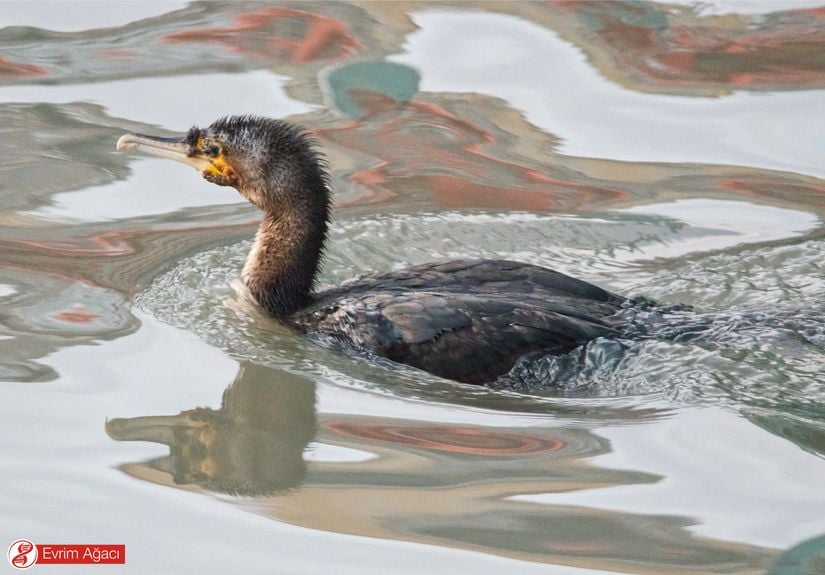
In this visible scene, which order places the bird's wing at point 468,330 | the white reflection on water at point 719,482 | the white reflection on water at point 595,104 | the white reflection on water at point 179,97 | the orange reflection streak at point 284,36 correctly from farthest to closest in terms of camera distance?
the orange reflection streak at point 284,36 < the white reflection on water at point 179,97 < the white reflection on water at point 595,104 < the bird's wing at point 468,330 < the white reflection on water at point 719,482

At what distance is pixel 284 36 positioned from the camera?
1105cm

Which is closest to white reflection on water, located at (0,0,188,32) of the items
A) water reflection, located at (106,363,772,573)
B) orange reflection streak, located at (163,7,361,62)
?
orange reflection streak, located at (163,7,361,62)

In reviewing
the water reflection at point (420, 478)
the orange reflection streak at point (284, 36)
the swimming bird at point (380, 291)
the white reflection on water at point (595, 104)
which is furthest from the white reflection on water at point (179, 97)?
the water reflection at point (420, 478)

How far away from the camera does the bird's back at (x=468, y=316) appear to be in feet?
22.9

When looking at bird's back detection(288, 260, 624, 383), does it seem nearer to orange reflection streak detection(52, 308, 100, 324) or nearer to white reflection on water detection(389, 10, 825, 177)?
orange reflection streak detection(52, 308, 100, 324)

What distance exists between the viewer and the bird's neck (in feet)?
25.2

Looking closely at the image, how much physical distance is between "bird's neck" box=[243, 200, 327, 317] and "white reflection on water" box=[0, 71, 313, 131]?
258cm

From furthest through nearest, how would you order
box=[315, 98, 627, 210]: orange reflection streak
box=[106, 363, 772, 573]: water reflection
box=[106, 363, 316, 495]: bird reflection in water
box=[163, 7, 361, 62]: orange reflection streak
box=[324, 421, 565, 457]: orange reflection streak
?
1. box=[163, 7, 361, 62]: orange reflection streak
2. box=[315, 98, 627, 210]: orange reflection streak
3. box=[324, 421, 565, 457]: orange reflection streak
4. box=[106, 363, 316, 495]: bird reflection in water
5. box=[106, 363, 772, 573]: water reflection

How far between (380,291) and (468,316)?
22.2 inches

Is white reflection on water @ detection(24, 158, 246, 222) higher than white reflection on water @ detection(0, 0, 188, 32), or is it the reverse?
white reflection on water @ detection(0, 0, 188, 32)

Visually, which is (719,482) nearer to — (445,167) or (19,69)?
(445,167)

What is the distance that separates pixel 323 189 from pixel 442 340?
1.19m

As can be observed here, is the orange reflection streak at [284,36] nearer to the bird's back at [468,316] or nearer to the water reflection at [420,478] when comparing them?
the bird's back at [468,316]

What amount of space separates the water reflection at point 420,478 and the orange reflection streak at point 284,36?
4.61m
